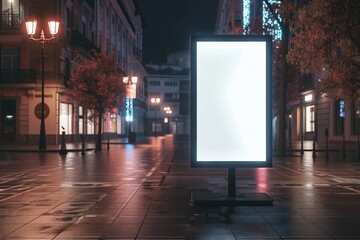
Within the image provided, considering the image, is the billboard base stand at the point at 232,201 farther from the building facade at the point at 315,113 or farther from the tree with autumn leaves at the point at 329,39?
the building facade at the point at 315,113

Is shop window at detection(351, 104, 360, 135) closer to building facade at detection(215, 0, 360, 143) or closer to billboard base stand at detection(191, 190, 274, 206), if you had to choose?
building facade at detection(215, 0, 360, 143)

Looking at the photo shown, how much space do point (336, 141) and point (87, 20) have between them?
26989 millimetres

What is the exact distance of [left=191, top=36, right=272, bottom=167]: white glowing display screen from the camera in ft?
30.3

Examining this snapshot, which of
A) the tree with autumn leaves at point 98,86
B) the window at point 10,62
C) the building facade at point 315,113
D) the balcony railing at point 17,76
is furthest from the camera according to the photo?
the window at point 10,62

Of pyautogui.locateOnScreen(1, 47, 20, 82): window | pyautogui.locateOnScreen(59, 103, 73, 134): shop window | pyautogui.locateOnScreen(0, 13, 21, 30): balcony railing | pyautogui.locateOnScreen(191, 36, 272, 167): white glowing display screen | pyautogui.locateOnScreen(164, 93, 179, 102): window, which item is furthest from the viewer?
pyautogui.locateOnScreen(164, 93, 179, 102): window

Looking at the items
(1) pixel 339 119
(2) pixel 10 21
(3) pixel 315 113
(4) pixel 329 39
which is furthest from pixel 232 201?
(3) pixel 315 113

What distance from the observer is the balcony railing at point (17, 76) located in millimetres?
40594

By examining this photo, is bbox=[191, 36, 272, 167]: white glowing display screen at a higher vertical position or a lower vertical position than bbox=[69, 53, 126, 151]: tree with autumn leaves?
lower

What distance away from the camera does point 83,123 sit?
1924 inches

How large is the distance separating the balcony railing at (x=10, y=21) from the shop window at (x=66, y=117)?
708cm

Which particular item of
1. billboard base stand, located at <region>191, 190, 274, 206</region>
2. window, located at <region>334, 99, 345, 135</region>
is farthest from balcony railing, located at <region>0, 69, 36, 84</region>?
billboard base stand, located at <region>191, 190, 274, 206</region>

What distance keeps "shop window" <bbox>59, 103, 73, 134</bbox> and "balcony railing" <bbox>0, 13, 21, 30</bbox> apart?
23.2 ft

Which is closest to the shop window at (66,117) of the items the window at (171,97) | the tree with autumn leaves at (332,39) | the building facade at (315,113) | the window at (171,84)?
the building facade at (315,113)

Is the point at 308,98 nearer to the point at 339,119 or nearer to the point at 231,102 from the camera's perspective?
the point at 339,119
